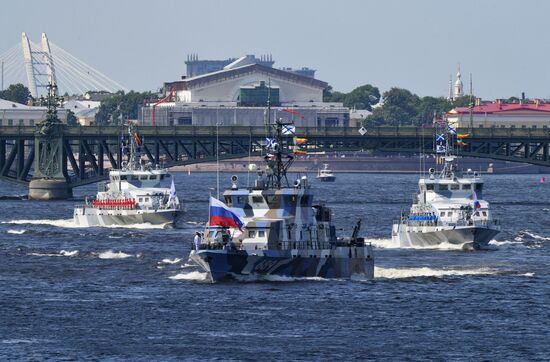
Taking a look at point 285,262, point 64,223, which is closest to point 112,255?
point 285,262

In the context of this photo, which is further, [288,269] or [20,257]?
[20,257]

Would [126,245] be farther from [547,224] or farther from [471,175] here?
[547,224]

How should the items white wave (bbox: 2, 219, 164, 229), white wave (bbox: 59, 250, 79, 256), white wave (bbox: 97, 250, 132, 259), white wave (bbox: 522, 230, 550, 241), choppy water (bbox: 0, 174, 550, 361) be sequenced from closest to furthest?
choppy water (bbox: 0, 174, 550, 361)
white wave (bbox: 97, 250, 132, 259)
white wave (bbox: 59, 250, 79, 256)
white wave (bbox: 522, 230, 550, 241)
white wave (bbox: 2, 219, 164, 229)

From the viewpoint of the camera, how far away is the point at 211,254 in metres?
88.1

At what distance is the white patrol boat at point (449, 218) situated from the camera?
117000 mm

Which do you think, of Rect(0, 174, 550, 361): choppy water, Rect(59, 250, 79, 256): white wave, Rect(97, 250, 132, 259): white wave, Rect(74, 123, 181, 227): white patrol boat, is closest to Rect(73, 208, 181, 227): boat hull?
Rect(74, 123, 181, 227): white patrol boat

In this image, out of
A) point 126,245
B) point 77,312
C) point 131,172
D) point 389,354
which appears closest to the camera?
point 389,354

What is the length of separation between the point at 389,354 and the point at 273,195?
21239 mm

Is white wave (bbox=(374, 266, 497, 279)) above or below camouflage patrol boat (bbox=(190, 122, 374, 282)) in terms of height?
below

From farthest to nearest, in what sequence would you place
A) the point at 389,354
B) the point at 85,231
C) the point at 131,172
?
the point at 131,172 < the point at 85,231 < the point at 389,354

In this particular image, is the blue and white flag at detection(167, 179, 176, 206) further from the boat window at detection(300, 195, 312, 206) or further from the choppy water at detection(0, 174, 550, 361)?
the boat window at detection(300, 195, 312, 206)

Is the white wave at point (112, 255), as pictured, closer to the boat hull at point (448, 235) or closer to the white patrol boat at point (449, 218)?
the white patrol boat at point (449, 218)

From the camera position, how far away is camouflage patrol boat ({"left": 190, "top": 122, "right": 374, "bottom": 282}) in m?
88.1

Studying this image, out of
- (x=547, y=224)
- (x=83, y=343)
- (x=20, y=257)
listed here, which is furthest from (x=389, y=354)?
(x=547, y=224)
